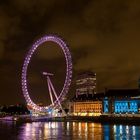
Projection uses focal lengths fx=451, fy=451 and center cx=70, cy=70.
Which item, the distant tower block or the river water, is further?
the distant tower block

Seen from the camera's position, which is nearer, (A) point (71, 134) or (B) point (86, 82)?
(A) point (71, 134)

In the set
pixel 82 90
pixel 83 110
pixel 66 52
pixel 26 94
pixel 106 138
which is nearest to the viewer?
pixel 106 138

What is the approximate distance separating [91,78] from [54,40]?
283 ft

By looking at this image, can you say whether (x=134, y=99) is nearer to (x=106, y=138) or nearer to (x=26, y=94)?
(x=26, y=94)

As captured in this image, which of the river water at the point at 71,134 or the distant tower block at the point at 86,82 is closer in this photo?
the river water at the point at 71,134

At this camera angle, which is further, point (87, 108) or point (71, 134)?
point (87, 108)

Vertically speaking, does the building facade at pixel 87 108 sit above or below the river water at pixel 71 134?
above

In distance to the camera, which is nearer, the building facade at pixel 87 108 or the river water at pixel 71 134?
the river water at pixel 71 134

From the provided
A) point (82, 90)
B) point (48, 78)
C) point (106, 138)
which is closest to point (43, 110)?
point (48, 78)

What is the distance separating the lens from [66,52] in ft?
224

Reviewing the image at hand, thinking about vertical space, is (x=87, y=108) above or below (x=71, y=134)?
above

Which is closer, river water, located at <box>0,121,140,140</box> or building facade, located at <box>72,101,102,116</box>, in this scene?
river water, located at <box>0,121,140,140</box>

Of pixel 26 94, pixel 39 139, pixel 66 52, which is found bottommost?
pixel 39 139

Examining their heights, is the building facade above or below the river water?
above
